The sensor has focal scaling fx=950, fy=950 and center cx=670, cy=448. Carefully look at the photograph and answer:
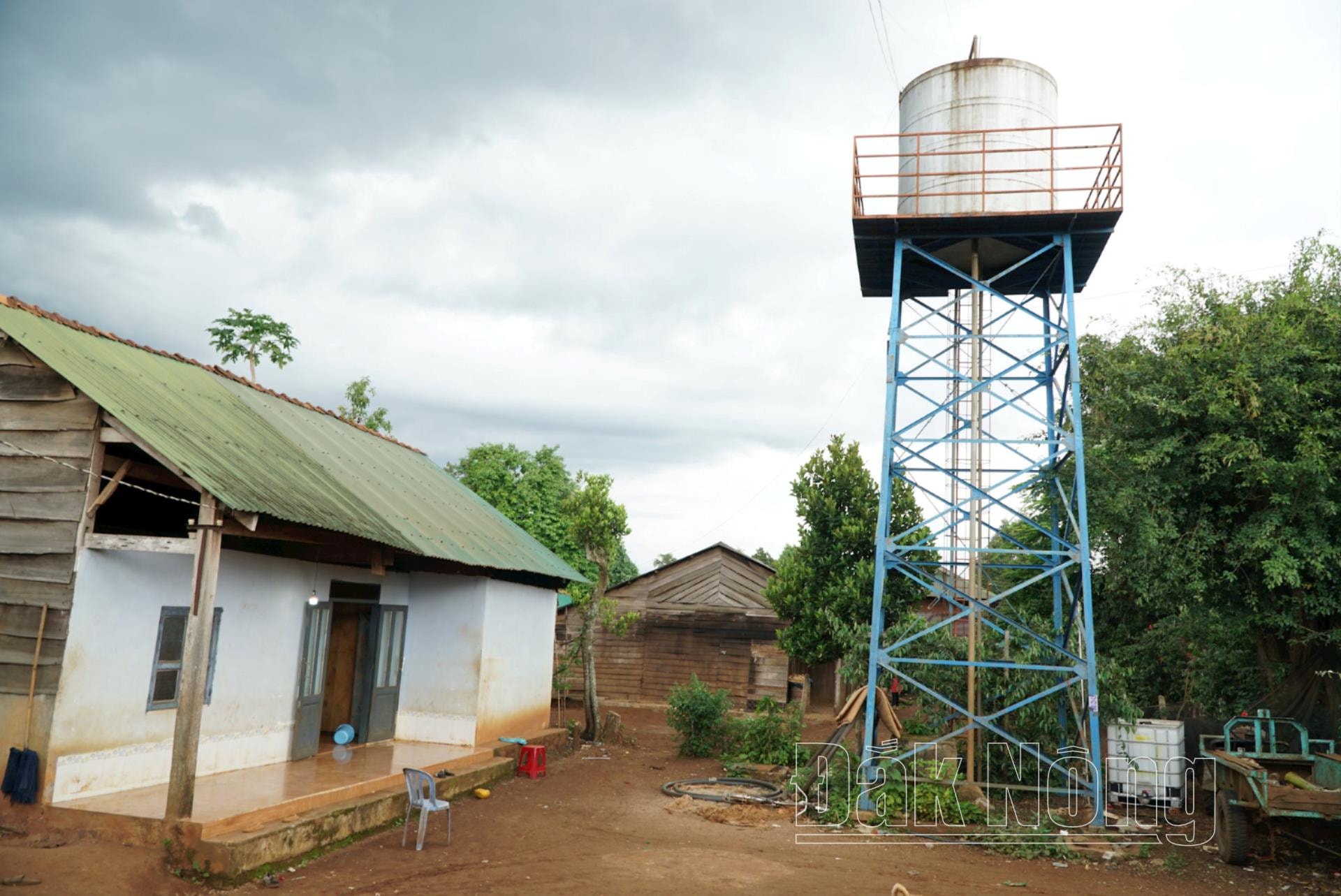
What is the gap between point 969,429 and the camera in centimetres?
1498

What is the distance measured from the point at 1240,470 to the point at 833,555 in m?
8.09

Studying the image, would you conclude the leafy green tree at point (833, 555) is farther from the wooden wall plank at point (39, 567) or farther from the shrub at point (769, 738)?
the wooden wall plank at point (39, 567)

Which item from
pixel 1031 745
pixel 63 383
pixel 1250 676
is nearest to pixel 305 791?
pixel 63 383

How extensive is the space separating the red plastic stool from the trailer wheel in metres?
9.83

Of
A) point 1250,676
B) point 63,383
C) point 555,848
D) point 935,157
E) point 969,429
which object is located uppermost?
point 935,157

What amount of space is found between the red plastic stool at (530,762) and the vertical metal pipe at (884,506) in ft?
17.4

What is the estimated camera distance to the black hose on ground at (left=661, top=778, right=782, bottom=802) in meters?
14.2

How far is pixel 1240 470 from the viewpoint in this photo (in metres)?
14.4

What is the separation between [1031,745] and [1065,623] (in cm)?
237

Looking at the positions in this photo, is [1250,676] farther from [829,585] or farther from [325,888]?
[325,888]

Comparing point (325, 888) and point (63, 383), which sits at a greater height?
point (63, 383)

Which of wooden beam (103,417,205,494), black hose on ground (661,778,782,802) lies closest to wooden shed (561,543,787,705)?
black hose on ground (661,778,782,802)

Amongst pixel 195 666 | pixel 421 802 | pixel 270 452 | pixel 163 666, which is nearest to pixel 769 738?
pixel 421 802

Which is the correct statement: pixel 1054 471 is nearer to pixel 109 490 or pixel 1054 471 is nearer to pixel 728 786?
pixel 728 786
